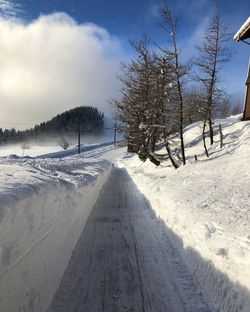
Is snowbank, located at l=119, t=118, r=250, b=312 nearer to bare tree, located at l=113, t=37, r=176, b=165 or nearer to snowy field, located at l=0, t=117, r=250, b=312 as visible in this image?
snowy field, located at l=0, t=117, r=250, b=312

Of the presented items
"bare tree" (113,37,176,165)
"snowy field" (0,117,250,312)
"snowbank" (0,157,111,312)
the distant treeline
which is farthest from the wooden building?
the distant treeline

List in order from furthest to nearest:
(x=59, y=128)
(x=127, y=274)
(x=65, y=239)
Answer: (x=59, y=128) → (x=65, y=239) → (x=127, y=274)

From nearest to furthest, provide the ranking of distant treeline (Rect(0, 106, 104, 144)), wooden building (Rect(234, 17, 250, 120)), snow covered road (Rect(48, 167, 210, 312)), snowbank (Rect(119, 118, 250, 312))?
snowbank (Rect(119, 118, 250, 312)) → snow covered road (Rect(48, 167, 210, 312)) → wooden building (Rect(234, 17, 250, 120)) → distant treeline (Rect(0, 106, 104, 144))

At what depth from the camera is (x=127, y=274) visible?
6.42m

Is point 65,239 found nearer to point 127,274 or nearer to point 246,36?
point 127,274

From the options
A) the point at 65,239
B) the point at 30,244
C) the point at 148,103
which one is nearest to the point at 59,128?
the point at 148,103

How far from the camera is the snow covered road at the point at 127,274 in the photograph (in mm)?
5254

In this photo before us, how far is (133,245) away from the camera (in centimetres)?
822

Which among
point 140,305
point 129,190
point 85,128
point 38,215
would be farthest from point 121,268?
point 85,128

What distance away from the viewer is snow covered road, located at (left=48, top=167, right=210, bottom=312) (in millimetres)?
5254

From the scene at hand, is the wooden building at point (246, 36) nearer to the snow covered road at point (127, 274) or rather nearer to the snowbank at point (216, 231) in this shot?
the snowbank at point (216, 231)

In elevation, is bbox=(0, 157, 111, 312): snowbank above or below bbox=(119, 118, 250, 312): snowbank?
above

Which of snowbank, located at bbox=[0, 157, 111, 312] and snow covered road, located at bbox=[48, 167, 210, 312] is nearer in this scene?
snowbank, located at bbox=[0, 157, 111, 312]

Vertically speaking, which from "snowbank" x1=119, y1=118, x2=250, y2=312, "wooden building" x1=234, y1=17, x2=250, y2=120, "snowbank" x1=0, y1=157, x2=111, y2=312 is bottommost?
"snowbank" x1=119, y1=118, x2=250, y2=312
